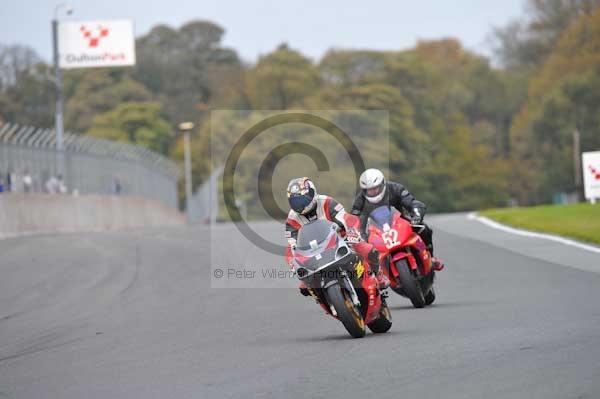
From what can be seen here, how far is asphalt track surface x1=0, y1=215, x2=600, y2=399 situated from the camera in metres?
7.50

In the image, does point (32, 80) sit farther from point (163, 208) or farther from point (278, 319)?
point (278, 319)

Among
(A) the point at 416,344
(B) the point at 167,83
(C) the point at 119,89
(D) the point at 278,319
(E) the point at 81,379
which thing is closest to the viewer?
(E) the point at 81,379

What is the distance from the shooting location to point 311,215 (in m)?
10.6

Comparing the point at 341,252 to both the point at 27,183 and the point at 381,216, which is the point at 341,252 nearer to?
the point at 381,216

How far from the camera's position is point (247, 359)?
29.7 ft

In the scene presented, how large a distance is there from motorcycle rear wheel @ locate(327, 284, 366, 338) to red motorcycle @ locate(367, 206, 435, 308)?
94.5 inches

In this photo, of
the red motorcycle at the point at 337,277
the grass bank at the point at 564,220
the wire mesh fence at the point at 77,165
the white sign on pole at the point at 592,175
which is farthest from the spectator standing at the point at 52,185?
the red motorcycle at the point at 337,277

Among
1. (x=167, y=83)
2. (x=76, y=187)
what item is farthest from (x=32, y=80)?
(x=76, y=187)

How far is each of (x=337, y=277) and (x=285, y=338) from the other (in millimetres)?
853

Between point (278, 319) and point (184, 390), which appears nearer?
point (184, 390)

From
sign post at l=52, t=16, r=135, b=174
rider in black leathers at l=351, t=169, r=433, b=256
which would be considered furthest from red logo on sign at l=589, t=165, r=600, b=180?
sign post at l=52, t=16, r=135, b=174

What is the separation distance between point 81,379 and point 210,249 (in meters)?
16.5

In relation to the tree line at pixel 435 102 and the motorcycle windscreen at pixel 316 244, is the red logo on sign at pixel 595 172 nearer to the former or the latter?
the motorcycle windscreen at pixel 316 244

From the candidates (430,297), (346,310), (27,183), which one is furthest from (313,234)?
(27,183)
